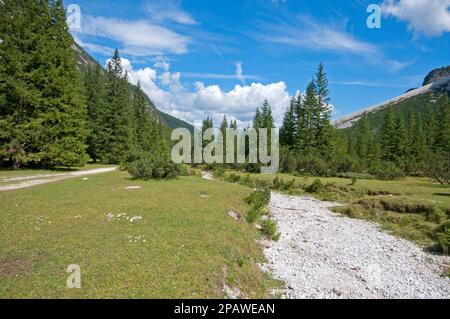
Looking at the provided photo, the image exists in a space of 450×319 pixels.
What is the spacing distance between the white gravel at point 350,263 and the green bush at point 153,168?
13.4 m

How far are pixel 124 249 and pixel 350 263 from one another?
358 inches

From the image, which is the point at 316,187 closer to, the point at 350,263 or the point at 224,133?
the point at 350,263

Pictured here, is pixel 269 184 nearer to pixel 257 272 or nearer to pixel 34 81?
pixel 257 272

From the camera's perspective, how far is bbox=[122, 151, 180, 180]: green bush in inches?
1081

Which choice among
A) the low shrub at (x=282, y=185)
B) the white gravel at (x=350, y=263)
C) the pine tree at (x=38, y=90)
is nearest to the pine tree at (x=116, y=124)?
the pine tree at (x=38, y=90)

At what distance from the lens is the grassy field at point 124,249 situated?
720 cm

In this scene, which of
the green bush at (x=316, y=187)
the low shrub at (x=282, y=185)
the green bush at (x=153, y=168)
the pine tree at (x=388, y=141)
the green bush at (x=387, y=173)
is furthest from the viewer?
the pine tree at (x=388, y=141)

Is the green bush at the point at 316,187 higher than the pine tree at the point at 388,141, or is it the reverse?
the pine tree at the point at 388,141

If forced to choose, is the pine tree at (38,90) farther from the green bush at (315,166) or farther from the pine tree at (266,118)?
the pine tree at (266,118)

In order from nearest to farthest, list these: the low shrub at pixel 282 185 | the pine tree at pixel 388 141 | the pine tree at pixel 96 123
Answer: the low shrub at pixel 282 185 < the pine tree at pixel 96 123 < the pine tree at pixel 388 141

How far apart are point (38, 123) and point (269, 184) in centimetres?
2617

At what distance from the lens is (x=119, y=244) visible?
9.66 m

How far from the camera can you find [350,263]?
12.2m
